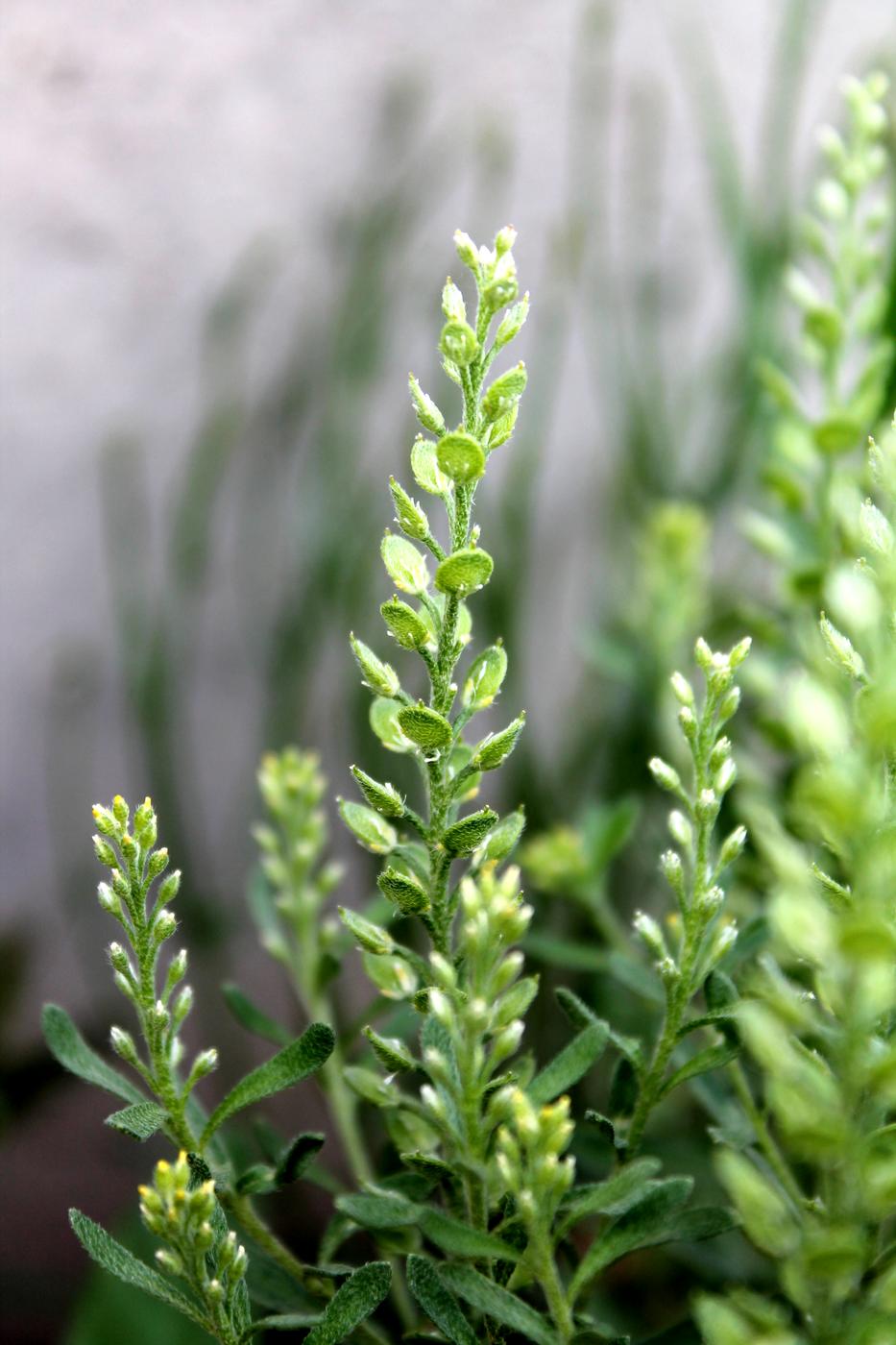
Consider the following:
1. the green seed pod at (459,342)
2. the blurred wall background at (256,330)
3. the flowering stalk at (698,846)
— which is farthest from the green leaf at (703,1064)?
the blurred wall background at (256,330)

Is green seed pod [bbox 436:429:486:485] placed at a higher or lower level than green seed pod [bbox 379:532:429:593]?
higher

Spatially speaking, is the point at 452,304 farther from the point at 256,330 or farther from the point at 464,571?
the point at 256,330

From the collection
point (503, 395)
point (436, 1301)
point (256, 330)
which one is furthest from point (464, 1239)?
point (256, 330)

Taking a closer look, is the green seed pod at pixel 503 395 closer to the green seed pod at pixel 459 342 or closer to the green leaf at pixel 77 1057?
the green seed pod at pixel 459 342

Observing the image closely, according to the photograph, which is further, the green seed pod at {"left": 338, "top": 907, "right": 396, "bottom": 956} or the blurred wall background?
the blurred wall background

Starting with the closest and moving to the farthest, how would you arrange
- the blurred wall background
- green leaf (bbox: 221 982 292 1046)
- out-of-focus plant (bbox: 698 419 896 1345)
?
1. out-of-focus plant (bbox: 698 419 896 1345)
2. green leaf (bbox: 221 982 292 1046)
3. the blurred wall background

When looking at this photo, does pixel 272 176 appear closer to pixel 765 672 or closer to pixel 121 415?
pixel 121 415

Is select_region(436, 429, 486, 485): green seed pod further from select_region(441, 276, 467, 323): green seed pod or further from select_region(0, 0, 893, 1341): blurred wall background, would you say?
select_region(0, 0, 893, 1341): blurred wall background

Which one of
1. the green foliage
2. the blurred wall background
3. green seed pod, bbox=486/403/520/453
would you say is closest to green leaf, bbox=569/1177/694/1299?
the green foliage
